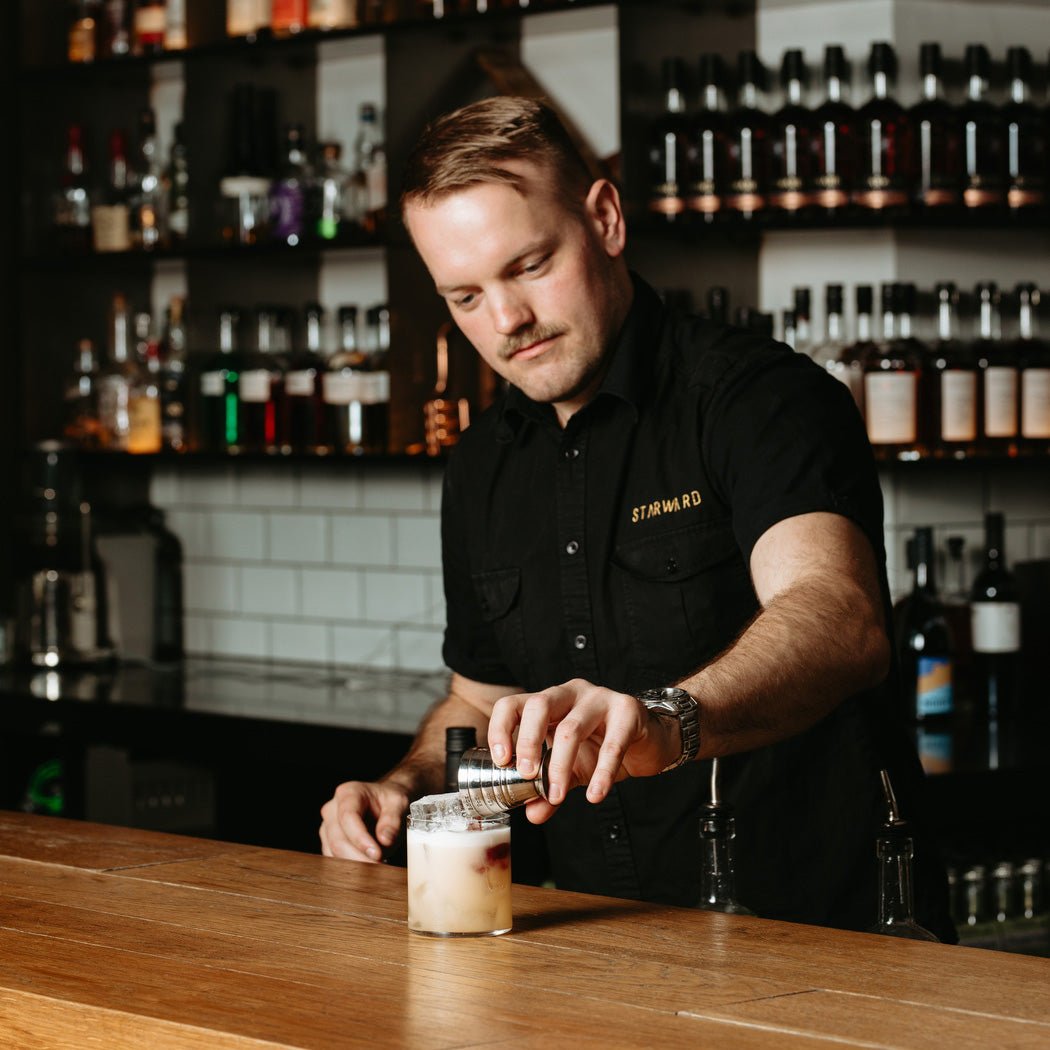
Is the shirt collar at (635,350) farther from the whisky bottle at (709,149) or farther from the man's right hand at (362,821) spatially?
the whisky bottle at (709,149)

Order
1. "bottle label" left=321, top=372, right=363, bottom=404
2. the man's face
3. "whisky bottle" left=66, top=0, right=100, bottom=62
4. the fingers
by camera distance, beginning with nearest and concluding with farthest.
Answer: the fingers
the man's face
"bottle label" left=321, top=372, right=363, bottom=404
"whisky bottle" left=66, top=0, right=100, bottom=62

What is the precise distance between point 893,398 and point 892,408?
2cm

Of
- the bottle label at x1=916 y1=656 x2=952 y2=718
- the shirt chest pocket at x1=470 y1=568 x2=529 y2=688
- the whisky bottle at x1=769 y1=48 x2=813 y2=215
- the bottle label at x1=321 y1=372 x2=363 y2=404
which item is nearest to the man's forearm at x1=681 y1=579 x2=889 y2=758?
the shirt chest pocket at x1=470 y1=568 x2=529 y2=688

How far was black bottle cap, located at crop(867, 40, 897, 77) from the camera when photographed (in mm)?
3137

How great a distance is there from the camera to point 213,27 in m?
3.96

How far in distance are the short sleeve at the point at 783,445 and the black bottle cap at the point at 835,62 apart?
142cm

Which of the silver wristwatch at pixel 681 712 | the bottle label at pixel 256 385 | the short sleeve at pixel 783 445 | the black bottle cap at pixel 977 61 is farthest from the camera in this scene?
the bottle label at pixel 256 385

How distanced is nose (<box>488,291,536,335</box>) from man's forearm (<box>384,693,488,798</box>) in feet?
1.63

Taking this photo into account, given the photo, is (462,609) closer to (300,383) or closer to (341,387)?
(341,387)

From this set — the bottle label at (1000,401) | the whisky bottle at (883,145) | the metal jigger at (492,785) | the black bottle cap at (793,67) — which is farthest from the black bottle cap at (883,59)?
the metal jigger at (492,785)

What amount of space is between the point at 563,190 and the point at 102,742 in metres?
2.03

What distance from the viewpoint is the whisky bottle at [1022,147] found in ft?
10.5

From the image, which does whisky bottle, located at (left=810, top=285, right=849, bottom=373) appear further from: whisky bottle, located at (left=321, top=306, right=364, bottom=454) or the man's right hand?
the man's right hand

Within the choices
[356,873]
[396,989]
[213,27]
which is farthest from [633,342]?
[213,27]
